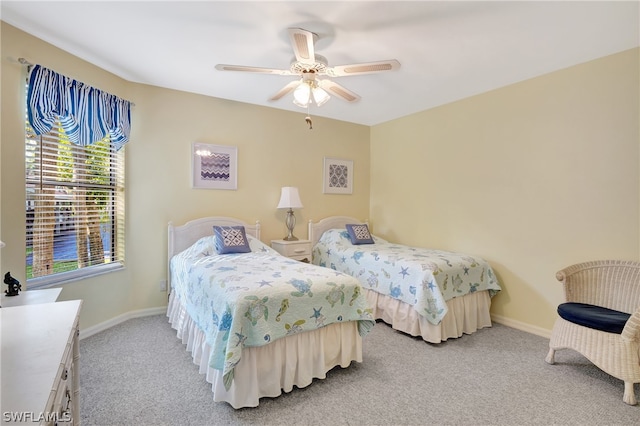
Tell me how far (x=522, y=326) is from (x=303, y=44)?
3.34 m

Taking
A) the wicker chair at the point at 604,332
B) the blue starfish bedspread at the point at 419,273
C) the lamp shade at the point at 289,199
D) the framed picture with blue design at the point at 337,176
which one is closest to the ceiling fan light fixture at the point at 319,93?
the lamp shade at the point at 289,199

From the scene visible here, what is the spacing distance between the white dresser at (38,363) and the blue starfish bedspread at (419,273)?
2546mm

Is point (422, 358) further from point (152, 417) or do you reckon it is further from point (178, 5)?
point (178, 5)

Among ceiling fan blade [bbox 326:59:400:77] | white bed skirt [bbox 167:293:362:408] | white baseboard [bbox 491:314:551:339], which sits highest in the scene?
ceiling fan blade [bbox 326:59:400:77]

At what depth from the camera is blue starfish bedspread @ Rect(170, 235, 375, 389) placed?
1.84 m

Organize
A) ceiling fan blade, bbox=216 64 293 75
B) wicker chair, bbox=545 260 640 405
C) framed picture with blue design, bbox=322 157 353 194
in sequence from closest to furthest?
1. wicker chair, bbox=545 260 640 405
2. ceiling fan blade, bbox=216 64 293 75
3. framed picture with blue design, bbox=322 157 353 194

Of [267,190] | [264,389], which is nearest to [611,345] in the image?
[264,389]

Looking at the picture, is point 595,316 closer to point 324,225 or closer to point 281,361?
point 281,361

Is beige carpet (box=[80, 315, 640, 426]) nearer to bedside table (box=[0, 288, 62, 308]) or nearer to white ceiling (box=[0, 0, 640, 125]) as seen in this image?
bedside table (box=[0, 288, 62, 308])

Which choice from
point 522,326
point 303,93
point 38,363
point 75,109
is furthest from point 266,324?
point 522,326

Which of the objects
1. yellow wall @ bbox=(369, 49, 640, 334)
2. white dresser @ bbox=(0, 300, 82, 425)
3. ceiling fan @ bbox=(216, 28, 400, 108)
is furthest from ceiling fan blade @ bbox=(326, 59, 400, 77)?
white dresser @ bbox=(0, 300, 82, 425)

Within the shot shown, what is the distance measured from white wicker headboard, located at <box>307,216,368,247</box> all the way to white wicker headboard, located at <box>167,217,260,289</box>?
1.08 meters

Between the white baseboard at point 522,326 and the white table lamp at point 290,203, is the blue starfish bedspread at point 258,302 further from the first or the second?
the white baseboard at point 522,326

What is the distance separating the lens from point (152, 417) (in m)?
1.80
